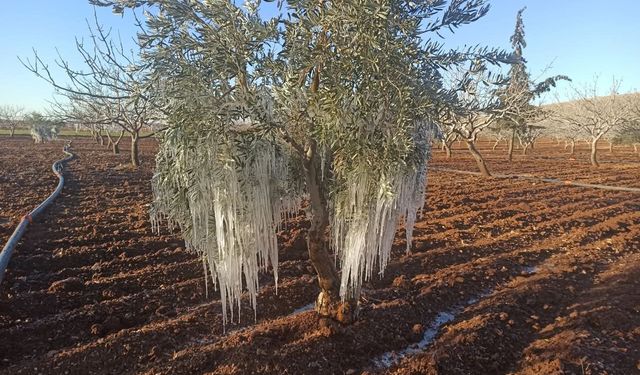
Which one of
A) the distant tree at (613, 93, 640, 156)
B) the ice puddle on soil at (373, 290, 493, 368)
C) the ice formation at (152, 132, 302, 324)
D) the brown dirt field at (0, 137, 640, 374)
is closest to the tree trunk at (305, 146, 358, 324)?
the brown dirt field at (0, 137, 640, 374)

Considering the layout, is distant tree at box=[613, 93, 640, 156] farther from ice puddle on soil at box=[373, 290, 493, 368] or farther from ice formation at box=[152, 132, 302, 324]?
ice formation at box=[152, 132, 302, 324]

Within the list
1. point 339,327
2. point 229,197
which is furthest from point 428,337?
point 229,197

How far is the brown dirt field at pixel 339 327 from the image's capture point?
4.01 meters

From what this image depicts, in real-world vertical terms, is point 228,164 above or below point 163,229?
above

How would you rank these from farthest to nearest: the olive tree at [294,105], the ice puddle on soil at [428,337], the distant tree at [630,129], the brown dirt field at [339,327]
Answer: the distant tree at [630,129]
the ice puddle on soil at [428,337]
the brown dirt field at [339,327]
the olive tree at [294,105]

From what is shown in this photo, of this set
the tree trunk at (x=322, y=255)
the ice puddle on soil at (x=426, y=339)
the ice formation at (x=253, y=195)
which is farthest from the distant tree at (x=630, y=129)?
the ice formation at (x=253, y=195)

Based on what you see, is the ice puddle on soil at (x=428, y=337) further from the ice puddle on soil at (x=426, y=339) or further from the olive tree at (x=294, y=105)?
the olive tree at (x=294, y=105)

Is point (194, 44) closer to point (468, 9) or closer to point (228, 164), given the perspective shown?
point (228, 164)

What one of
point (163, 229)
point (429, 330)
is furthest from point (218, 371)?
point (163, 229)

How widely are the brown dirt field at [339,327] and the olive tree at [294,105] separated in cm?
105

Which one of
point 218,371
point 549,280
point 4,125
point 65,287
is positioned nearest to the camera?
point 218,371

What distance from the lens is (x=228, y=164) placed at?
3.37 m

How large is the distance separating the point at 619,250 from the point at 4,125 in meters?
90.9

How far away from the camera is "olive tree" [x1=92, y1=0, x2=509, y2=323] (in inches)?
125
